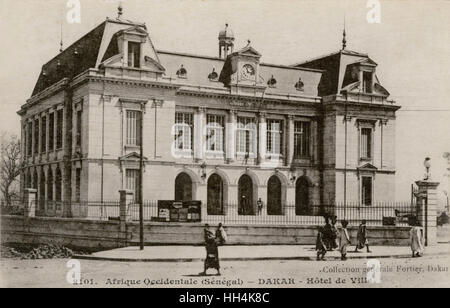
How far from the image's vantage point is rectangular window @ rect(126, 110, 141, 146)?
3816 cm

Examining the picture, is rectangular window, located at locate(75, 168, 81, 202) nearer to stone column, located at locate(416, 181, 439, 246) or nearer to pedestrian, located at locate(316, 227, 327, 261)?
pedestrian, located at locate(316, 227, 327, 261)

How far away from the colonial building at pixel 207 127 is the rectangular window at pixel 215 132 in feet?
0.23

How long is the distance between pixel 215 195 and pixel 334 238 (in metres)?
18.0

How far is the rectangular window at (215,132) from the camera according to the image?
42.5m

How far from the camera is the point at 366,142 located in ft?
149

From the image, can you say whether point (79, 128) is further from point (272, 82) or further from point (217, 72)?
point (272, 82)

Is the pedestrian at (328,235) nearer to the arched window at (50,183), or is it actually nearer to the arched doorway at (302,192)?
the arched doorway at (302,192)

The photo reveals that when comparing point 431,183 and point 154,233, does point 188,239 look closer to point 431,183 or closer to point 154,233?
point 154,233

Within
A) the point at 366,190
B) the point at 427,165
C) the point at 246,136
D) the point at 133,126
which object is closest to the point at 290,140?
the point at 246,136

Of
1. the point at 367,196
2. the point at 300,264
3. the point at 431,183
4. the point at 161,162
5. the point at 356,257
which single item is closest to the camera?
the point at 300,264

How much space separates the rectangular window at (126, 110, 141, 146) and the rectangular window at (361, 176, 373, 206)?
15.8m
